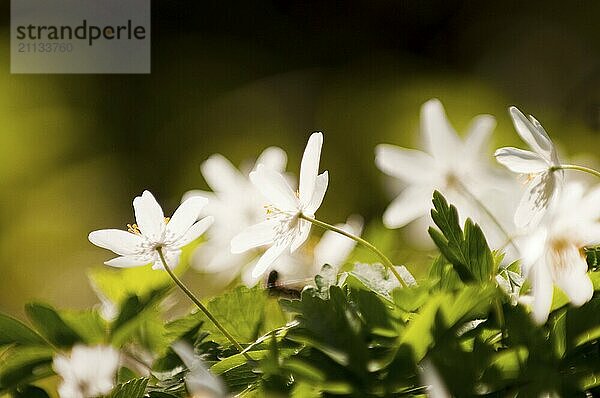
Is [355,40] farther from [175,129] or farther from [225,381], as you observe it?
[225,381]

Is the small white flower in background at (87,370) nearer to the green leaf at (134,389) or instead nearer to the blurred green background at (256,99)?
the green leaf at (134,389)

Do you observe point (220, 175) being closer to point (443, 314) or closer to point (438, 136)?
point (438, 136)

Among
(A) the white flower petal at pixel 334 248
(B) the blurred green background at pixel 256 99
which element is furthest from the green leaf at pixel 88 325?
(B) the blurred green background at pixel 256 99

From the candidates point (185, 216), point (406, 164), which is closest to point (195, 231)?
point (185, 216)

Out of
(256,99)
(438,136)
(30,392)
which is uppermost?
(256,99)

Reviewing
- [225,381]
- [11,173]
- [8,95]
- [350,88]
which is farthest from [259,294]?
[350,88]

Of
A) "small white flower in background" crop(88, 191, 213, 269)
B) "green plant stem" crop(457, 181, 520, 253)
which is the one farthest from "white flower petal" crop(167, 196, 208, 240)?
"green plant stem" crop(457, 181, 520, 253)
